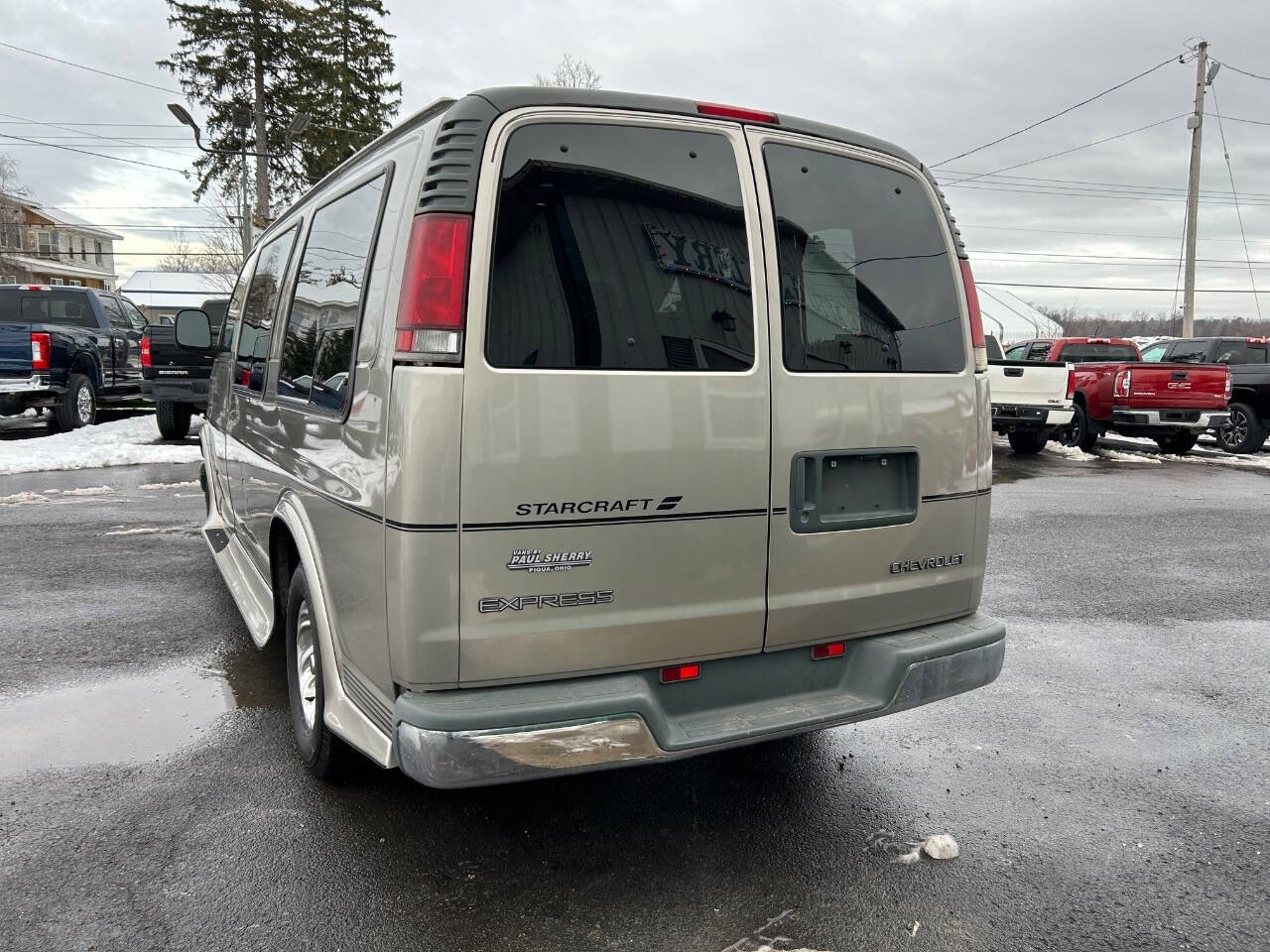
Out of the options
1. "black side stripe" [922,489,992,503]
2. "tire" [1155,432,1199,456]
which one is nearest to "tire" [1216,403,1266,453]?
"tire" [1155,432,1199,456]

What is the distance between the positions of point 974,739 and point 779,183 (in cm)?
249

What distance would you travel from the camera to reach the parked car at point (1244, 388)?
589 inches

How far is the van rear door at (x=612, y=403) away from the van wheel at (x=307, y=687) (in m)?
0.97

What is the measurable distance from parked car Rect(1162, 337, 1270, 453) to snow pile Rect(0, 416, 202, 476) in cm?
1548

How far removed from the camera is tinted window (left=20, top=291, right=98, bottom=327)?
48.5ft

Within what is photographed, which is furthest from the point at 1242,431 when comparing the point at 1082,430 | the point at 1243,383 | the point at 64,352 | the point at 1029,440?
the point at 64,352

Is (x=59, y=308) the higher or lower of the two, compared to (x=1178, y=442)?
higher

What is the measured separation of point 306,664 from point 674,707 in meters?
1.58

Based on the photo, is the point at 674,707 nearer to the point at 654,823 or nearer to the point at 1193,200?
the point at 654,823

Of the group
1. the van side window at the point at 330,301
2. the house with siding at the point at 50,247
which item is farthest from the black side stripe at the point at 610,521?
the house with siding at the point at 50,247

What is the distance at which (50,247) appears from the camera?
66.1 metres

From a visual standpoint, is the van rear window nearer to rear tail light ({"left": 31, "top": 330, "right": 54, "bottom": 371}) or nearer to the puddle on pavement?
the puddle on pavement

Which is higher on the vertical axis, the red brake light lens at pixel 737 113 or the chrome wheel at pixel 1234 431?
the red brake light lens at pixel 737 113

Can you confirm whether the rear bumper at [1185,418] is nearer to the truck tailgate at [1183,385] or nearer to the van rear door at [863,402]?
the truck tailgate at [1183,385]
